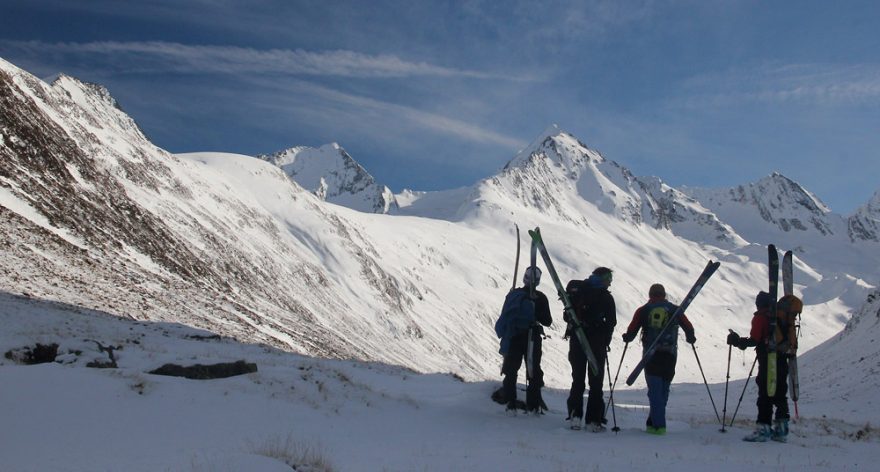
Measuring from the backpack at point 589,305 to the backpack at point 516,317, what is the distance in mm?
932

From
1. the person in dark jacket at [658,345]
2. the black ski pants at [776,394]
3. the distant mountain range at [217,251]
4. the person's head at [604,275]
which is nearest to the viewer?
the black ski pants at [776,394]

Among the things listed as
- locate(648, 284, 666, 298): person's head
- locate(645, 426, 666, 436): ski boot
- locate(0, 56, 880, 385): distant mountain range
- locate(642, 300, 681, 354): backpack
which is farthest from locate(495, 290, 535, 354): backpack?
locate(0, 56, 880, 385): distant mountain range

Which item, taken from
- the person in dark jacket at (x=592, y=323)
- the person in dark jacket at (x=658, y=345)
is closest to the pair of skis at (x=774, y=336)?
the person in dark jacket at (x=658, y=345)

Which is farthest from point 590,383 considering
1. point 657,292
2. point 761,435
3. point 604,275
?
point 761,435

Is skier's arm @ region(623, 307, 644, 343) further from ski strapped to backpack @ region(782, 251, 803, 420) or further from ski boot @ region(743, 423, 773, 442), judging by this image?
ski strapped to backpack @ region(782, 251, 803, 420)

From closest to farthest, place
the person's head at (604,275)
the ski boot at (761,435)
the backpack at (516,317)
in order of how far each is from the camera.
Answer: the ski boot at (761,435)
the person's head at (604,275)
the backpack at (516,317)

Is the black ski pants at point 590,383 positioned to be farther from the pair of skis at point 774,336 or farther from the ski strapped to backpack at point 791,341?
the ski strapped to backpack at point 791,341

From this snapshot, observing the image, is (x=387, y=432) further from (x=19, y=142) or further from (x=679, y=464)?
(x=19, y=142)

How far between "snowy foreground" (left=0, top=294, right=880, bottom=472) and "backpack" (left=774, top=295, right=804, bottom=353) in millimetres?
1668

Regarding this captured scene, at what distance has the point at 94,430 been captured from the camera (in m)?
7.04

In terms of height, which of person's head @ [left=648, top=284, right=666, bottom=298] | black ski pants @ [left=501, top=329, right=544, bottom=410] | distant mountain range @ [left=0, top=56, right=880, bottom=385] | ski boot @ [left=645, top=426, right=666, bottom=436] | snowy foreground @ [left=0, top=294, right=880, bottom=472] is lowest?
snowy foreground @ [left=0, top=294, right=880, bottom=472]

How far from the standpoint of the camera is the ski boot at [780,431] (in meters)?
10.7

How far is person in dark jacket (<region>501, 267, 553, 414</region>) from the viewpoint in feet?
40.4

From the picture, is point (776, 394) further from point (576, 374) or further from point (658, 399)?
point (576, 374)
